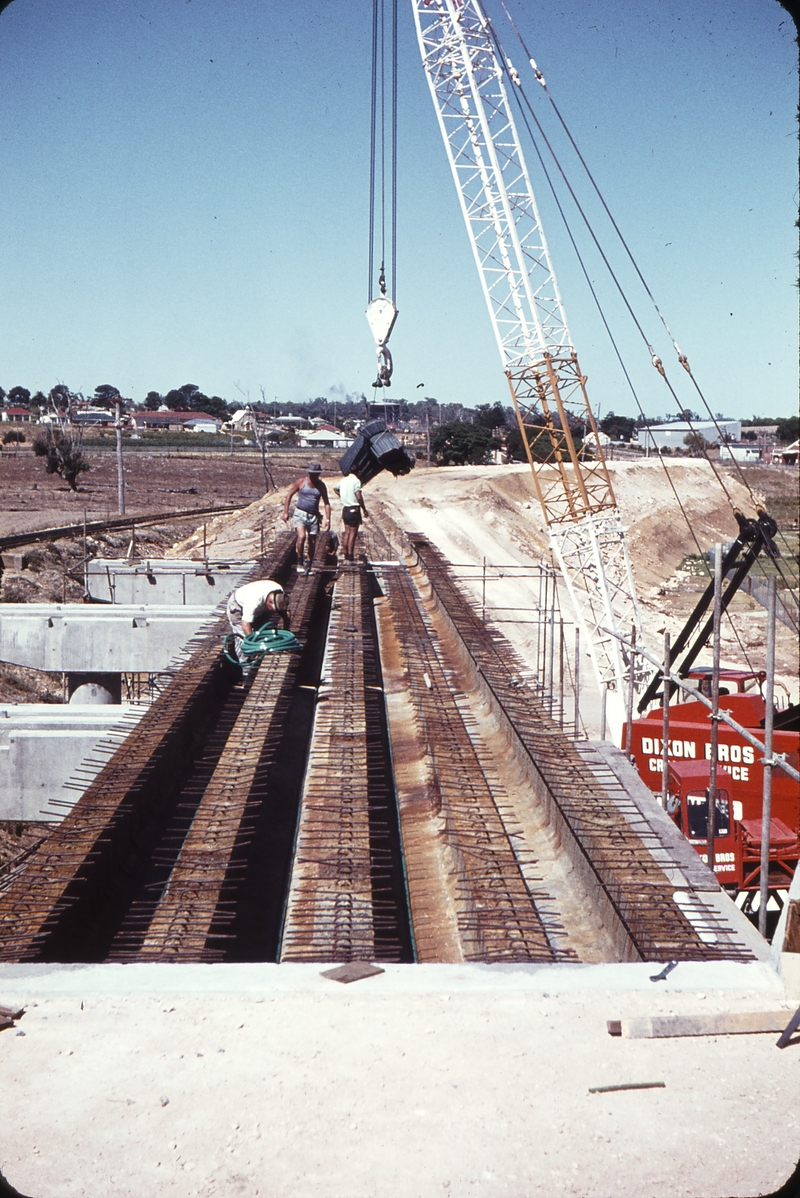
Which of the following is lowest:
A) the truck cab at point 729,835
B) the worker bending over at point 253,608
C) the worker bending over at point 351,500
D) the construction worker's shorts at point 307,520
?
the truck cab at point 729,835

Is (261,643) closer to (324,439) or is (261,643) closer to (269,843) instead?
(269,843)

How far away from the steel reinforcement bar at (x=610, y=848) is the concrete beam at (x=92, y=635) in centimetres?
626

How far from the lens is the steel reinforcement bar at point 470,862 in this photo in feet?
20.4

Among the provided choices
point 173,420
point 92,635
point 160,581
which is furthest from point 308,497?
point 173,420

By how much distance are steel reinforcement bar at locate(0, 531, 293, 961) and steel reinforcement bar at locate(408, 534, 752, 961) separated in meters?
3.18

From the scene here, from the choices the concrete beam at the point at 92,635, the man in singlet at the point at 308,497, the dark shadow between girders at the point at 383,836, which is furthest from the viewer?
the concrete beam at the point at 92,635

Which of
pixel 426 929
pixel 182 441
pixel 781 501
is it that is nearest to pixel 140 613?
pixel 426 929

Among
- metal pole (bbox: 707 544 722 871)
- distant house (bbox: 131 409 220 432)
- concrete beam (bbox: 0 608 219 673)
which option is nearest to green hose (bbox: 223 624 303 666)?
concrete beam (bbox: 0 608 219 673)

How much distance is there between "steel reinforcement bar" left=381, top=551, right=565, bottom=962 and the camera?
6.21m

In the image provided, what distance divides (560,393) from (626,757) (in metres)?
18.5

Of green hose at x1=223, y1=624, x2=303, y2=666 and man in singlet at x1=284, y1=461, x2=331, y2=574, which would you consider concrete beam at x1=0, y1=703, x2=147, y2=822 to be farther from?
man in singlet at x1=284, y1=461, x2=331, y2=574

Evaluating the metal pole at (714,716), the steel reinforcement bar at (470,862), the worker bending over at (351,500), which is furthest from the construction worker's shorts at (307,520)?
the metal pole at (714,716)

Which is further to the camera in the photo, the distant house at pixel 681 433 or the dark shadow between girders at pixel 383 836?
the distant house at pixel 681 433

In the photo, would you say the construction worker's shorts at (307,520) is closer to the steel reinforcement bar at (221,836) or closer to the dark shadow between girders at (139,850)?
the steel reinforcement bar at (221,836)
